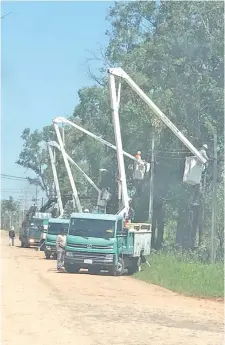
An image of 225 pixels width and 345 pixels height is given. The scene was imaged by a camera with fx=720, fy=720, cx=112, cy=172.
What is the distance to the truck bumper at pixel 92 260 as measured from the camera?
28.1 m

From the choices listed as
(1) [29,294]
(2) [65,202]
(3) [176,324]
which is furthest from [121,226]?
(2) [65,202]

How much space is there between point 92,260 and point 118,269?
1337 mm

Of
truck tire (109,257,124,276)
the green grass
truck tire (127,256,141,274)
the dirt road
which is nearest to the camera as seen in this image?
the dirt road

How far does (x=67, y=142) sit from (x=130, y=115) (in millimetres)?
27636

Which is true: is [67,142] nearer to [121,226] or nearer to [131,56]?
[131,56]

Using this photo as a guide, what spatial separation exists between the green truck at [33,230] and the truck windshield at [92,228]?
26551mm

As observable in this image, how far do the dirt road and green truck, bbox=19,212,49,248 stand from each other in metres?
33.5

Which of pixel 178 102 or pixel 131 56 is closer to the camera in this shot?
pixel 178 102

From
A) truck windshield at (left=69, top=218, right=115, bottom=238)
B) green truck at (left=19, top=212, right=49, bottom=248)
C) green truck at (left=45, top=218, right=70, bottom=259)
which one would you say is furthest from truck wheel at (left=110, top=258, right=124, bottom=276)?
green truck at (left=19, top=212, right=49, bottom=248)

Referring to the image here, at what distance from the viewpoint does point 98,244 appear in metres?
28.1

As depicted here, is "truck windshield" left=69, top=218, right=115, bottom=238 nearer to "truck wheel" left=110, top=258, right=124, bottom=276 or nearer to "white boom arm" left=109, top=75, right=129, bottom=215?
"truck wheel" left=110, top=258, right=124, bottom=276

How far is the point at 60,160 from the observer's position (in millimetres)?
73125

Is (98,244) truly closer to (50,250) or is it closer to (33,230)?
(50,250)

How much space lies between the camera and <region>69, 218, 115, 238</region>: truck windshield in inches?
1120
